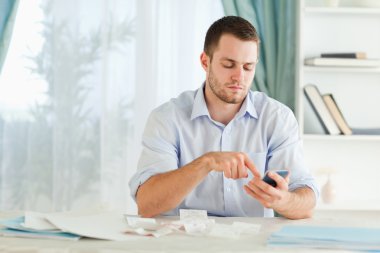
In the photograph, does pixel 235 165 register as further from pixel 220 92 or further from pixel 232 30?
pixel 232 30

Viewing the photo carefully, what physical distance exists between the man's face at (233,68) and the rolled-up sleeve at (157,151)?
21 cm

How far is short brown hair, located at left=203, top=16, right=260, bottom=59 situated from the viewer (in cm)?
252

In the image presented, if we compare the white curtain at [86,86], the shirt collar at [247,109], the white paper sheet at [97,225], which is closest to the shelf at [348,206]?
the white curtain at [86,86]

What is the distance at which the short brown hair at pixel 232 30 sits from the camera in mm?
2521

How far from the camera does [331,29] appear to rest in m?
3.78

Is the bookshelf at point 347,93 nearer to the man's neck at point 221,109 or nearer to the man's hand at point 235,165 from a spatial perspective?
the man's neck at point 221,109

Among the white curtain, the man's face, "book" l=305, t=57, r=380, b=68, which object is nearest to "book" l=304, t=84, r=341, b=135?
"book" l=305, t=57, r=380, b=68

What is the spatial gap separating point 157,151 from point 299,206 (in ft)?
1.71

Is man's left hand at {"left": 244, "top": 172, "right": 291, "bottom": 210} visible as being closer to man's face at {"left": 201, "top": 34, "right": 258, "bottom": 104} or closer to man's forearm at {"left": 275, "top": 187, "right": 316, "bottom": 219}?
man's forearm at {"left": 275, "top": 187, "right": 316, "bottom": 219}

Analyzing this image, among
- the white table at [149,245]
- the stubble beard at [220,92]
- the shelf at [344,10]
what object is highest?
the shelf at [344,10]

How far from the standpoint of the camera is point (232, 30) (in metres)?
2.54

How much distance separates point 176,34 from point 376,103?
3.51ft

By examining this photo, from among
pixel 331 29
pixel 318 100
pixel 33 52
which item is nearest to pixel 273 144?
pixel 318 100

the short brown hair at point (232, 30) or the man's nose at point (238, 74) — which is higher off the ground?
the short brown hair at point (232, 30)
